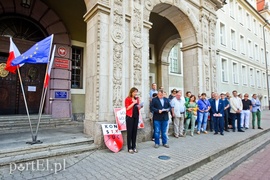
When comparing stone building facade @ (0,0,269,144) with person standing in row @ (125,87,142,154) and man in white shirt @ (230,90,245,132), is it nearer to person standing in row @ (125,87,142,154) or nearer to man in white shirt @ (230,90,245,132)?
person standing in row @ (125,87,142,154)

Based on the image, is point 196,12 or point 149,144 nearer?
point 149,144

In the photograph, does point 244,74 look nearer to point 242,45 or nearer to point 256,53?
point 242,45

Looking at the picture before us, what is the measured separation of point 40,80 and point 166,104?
6.48 meters

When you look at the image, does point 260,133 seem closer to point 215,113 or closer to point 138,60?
point 215,113

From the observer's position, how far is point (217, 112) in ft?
29.4

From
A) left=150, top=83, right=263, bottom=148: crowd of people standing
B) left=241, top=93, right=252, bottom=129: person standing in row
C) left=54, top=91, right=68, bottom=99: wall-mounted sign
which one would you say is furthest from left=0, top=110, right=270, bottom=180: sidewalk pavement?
left=241, top=93, right=252, bottom=129: person standing in row

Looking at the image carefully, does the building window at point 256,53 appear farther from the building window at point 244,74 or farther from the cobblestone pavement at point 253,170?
the cobblestone pavement at point 253,170

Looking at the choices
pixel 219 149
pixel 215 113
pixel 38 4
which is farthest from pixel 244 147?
pixel 38 4

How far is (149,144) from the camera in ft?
21.5

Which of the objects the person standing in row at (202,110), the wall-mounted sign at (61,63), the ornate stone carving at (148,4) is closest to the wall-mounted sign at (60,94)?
the wall-mounted sign at (61,63)

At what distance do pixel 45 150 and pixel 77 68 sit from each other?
20.3ft

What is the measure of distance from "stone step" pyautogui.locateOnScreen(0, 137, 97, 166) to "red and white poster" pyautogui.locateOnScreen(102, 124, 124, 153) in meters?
0.47

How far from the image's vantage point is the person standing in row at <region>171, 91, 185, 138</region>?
25.1 ft

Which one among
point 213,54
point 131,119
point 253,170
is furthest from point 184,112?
point 213,54
